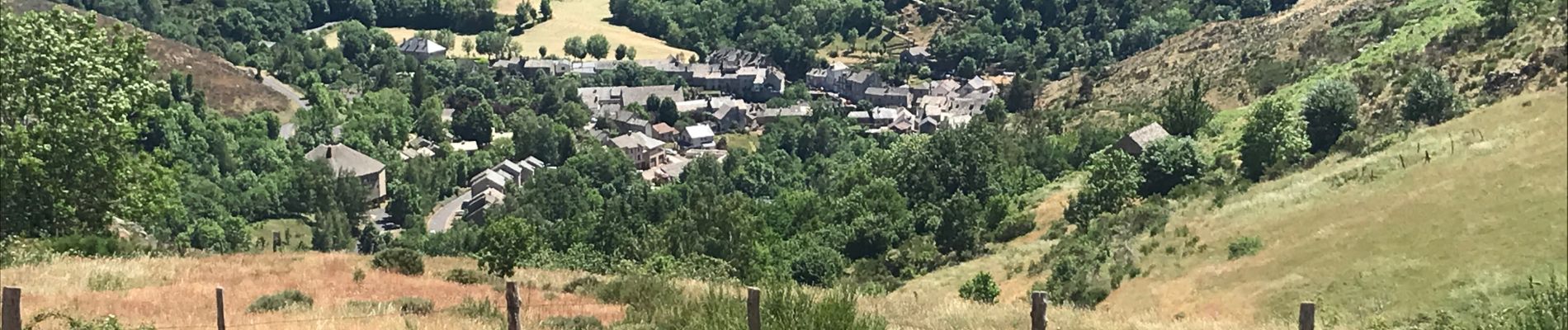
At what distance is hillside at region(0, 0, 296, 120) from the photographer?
3575 inches

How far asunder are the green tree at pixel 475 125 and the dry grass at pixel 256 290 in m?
76.1

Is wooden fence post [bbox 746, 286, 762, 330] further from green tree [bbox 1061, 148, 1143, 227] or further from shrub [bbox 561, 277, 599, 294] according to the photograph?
green tree [bbox 1061, 148, 1143, 227]

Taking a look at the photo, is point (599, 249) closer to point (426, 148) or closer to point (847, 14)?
point (426, 148)

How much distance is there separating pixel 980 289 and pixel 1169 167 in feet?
47.0

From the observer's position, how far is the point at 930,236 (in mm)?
46438

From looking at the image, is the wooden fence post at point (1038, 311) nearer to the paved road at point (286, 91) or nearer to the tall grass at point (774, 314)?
the tall grass at point (774, 314)

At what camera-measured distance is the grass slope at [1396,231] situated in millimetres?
19625

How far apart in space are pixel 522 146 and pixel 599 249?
44800mm

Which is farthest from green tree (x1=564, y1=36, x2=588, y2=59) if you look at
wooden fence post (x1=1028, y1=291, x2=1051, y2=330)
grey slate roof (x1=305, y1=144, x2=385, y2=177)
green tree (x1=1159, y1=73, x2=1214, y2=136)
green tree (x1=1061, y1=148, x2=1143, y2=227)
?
wooden fence post (x1=1028, y1=291, x2=1051, y2=330)

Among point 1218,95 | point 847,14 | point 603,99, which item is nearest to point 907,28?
point 847,14

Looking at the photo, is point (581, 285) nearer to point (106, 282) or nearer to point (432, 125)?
point (106, 282)

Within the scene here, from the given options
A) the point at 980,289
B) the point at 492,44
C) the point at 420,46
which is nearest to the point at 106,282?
the point at 980,289

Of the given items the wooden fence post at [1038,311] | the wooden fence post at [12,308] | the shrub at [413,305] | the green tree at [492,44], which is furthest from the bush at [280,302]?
the green tree at [492,44]

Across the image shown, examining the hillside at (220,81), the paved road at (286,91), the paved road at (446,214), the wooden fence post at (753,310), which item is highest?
the wooden fence post at (753,310)
